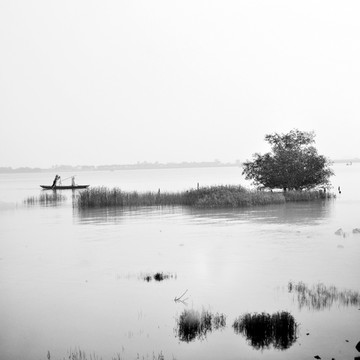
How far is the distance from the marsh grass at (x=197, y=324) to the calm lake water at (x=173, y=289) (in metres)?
0.13

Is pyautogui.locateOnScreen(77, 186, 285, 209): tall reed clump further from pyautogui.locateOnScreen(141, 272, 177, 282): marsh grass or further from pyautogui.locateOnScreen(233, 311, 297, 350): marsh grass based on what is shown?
pyautogui.locateOnScreen(233, 311, 297, 350): marsh grass

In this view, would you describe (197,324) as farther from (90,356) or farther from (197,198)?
(197,198)

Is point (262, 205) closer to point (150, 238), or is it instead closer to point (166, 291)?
point (150, 238)

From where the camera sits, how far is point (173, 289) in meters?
18.0

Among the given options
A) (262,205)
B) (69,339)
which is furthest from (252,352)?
(262,205)

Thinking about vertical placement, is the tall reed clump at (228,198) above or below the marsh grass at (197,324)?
above

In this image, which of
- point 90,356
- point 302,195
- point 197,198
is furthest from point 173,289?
point 302,195

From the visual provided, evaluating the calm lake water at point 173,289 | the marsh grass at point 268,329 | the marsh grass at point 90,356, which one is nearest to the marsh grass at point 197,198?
the calm lake water at point 173,289

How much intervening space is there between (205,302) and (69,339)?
15.0ft

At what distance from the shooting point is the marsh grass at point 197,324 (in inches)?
505

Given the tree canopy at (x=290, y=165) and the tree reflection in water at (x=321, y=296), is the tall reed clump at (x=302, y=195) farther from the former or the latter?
the tree reflection in water at (x=321, y=296)

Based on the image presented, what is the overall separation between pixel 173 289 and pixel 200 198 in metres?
39.0

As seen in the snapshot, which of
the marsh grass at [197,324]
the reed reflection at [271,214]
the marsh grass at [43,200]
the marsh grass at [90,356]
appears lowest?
the marsh grass at [90,356]

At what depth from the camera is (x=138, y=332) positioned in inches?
532
